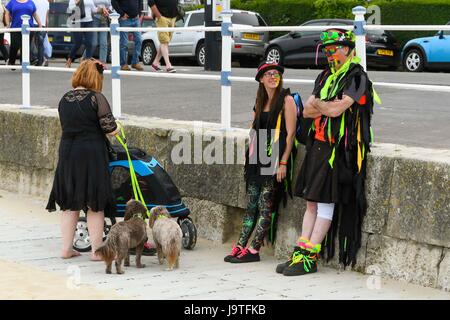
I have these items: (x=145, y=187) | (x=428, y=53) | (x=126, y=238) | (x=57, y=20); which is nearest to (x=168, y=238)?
(x=126, y=238)

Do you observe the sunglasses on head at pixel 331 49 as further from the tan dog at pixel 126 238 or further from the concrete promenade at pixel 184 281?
the tan dog at pixel 126 238

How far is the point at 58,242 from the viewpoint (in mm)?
9359

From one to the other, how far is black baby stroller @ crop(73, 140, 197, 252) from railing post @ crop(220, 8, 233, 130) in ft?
2.97

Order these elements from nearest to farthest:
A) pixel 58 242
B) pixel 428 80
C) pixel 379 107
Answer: pixel 58 242 → pixel 379 107 → pixel 428 80

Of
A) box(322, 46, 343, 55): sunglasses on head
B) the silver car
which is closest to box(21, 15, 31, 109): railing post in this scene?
box(322, 46, 343, 55): sunglasses on head

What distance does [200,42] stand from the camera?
24078mm

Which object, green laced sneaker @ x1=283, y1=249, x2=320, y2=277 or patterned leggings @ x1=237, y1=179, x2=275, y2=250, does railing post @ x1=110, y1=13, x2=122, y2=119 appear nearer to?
patterned leggings @ x1=237, y1=179, x2=275, y2=250

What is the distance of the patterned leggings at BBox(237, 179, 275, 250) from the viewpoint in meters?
8.42

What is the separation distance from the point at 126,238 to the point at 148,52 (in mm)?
16151

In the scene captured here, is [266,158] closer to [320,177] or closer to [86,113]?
[320,177]

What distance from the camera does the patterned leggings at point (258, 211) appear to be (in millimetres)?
8422

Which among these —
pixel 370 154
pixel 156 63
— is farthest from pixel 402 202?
pixel 156 63

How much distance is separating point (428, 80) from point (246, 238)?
7.41 m
